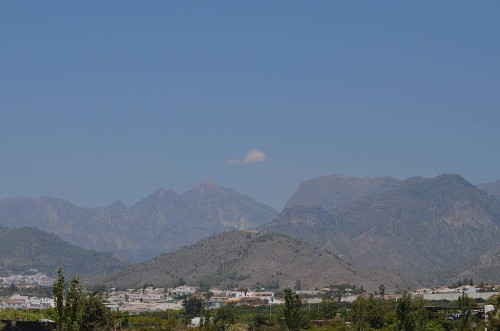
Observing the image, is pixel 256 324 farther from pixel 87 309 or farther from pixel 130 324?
pixel 87 309

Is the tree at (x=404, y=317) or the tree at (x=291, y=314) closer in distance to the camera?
the tree at (x=404, y=317)

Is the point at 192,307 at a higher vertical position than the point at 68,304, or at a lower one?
higher

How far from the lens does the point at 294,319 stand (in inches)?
3703

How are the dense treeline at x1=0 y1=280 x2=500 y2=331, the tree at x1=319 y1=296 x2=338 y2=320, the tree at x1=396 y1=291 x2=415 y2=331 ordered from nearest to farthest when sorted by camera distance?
1. the dense treeline at x1=0 y1=280 x2=500 y2=331
2. the tree at x1=396 y1=291 x2=415 y2=331
3. the tree at x1=319 y1=296 x2=338 y2=320

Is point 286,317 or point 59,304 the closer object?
point 59,304

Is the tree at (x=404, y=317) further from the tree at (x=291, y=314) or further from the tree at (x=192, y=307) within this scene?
the tree at (x=192, y=307)

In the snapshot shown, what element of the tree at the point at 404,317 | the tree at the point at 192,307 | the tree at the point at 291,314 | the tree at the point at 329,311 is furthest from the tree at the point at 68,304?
the tree at the point at 192,307

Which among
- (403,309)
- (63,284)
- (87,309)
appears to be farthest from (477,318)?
(63,284)

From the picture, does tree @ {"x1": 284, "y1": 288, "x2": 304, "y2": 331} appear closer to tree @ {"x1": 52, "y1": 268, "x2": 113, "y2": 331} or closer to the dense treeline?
the dense treeline

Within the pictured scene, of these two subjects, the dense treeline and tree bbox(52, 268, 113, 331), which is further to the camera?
the dense treeline

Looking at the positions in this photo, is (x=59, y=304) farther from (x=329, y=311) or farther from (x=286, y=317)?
(x=329, y=311)

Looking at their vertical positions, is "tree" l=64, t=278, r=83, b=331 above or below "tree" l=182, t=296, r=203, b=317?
below

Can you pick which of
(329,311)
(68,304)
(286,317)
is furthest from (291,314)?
(329,311)

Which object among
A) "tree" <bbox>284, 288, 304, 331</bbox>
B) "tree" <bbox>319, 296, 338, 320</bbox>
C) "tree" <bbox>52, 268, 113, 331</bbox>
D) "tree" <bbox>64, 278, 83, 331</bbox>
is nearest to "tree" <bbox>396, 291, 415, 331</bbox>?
"tree" <bbox>52, 268, 113, 331</bbox>
